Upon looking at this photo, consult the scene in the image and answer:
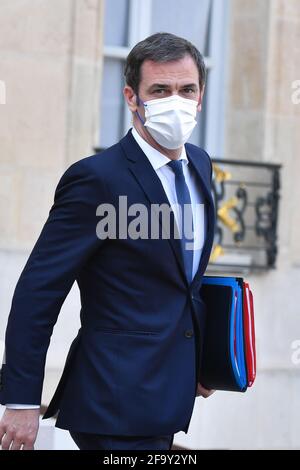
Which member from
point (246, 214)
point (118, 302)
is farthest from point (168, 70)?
point (246, 214)

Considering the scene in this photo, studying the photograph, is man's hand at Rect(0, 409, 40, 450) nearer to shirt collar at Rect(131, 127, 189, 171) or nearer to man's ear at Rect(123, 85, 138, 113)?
shirt collar at Rect(131, 127, 189, 171)

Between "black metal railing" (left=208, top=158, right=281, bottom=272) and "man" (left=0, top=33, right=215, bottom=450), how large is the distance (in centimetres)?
473

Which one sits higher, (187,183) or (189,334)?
(187,183)

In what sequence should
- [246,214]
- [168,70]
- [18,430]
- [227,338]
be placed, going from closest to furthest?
1. [18,430]
2. [168,70]
3. [227,338]
4. [246,214]

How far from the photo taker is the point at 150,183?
341 centimetres

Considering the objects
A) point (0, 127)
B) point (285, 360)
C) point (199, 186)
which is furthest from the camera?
point (285, 360)

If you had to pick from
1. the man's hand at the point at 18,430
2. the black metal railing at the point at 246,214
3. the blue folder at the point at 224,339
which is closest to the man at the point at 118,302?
the man's hand at the point at 18,430

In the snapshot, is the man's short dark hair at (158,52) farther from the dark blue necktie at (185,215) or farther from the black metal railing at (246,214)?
the black metal railing at (246,214)

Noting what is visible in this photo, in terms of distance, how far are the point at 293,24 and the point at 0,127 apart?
250 centimetres

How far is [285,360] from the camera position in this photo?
27.3ft

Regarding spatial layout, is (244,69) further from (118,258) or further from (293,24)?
(118,258)

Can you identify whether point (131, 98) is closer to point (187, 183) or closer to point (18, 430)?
point (187, 183)

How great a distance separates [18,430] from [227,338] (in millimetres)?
744
